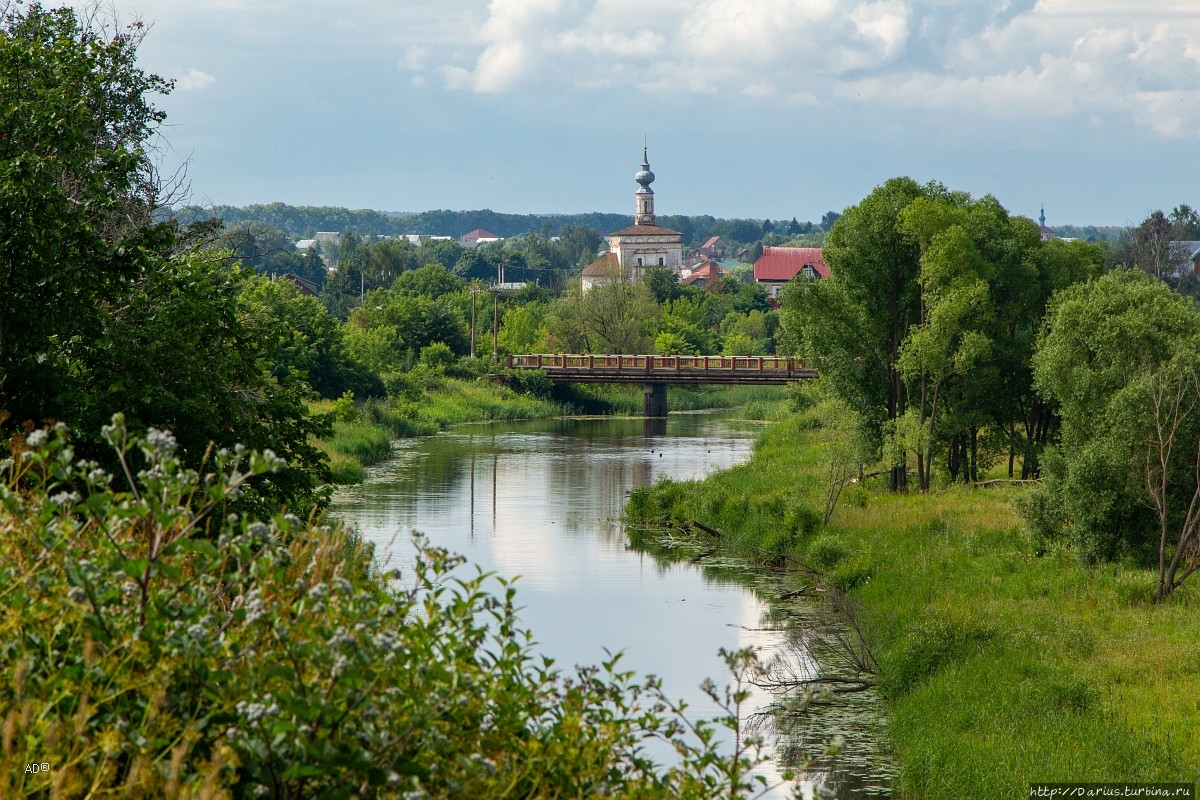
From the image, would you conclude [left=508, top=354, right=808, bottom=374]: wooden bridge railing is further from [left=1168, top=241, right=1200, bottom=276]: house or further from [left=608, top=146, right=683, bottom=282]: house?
[left=608, top=146, right=683, bottom=282]: house

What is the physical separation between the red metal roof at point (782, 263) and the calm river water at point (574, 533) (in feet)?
224

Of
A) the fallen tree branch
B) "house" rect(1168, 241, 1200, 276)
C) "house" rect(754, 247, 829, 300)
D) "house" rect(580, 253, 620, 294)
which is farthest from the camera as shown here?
"house" rect(754, 247, 829, 300)

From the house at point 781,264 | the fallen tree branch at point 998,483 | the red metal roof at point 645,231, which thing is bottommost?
the fallen tree branch at point 998,483

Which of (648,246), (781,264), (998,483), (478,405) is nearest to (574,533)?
(998,483)

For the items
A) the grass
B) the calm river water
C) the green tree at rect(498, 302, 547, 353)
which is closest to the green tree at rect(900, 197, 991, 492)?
the calm river water

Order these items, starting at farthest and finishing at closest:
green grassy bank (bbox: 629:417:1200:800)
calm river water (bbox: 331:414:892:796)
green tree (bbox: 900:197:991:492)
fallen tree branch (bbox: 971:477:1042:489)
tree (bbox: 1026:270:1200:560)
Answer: fallen tree branch (bbox: 971:477:1042:489) < green tree (bbox: 900:197:991:492) < tree (bbox: 1026:270:1200:560) < calm river water (bbox: 331:414:892:796) < green grassy bank (bbox: 629:417:1200:800)

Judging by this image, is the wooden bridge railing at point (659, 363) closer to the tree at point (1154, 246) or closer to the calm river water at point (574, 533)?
the calm river water at point (574, 533)

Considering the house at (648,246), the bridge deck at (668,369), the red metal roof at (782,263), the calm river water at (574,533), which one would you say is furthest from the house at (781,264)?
the calm river water at (574,533)

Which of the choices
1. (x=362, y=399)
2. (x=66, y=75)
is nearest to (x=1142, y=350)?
(x=66, y=75)

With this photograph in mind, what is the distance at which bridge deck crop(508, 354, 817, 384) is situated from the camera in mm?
65000

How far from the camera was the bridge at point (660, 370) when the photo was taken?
65.1 metres

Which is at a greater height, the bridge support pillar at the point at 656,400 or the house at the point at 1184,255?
the house at the point at 1184,255

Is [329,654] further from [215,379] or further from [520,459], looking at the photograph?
[520,459]

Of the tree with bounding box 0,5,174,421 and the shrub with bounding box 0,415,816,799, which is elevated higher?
the tree with bounding box 0,5,174,421
